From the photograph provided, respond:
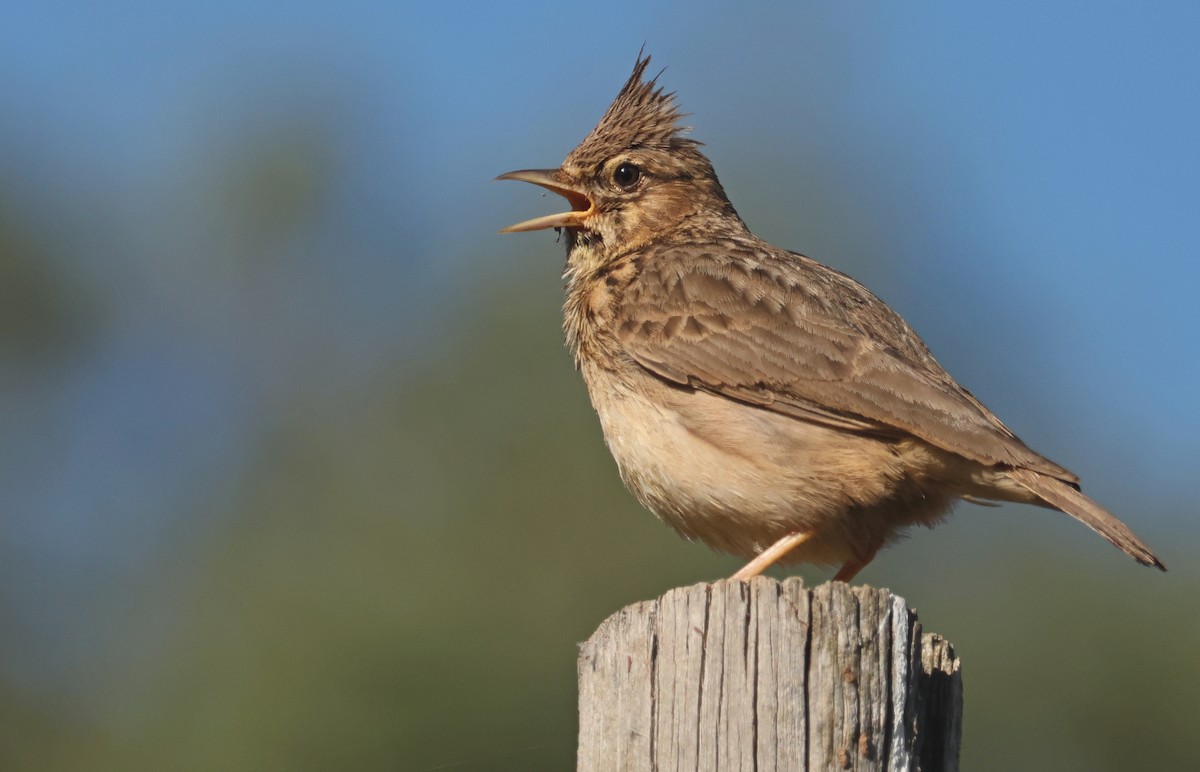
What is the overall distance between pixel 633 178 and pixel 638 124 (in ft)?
1.15

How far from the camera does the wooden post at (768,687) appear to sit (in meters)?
4.93

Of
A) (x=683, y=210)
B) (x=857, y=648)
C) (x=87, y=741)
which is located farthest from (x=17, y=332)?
(x=857, y=648)

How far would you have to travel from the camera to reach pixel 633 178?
353 inches

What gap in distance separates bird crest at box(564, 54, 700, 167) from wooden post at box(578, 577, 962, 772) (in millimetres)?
4250

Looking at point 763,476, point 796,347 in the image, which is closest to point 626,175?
point 796,347

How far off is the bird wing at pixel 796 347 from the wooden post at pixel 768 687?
1.76 metres

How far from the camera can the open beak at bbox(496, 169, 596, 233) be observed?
8555 mm

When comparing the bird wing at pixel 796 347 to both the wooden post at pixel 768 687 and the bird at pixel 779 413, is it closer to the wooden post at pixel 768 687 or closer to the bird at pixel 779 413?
the bird at pixel 779 413

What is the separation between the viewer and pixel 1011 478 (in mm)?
6742

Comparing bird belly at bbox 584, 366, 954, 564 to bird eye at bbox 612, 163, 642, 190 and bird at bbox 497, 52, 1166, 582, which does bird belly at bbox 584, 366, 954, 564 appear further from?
bird eye at bbox 612, 163, 642, 190

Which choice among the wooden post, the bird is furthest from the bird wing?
the wooden post

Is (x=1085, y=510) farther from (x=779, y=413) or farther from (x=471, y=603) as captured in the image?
(x=471, y=603)

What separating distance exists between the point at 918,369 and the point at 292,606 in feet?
35.6

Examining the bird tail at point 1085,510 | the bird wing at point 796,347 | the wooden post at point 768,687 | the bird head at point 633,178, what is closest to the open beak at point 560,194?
the bird head at point 633,178
